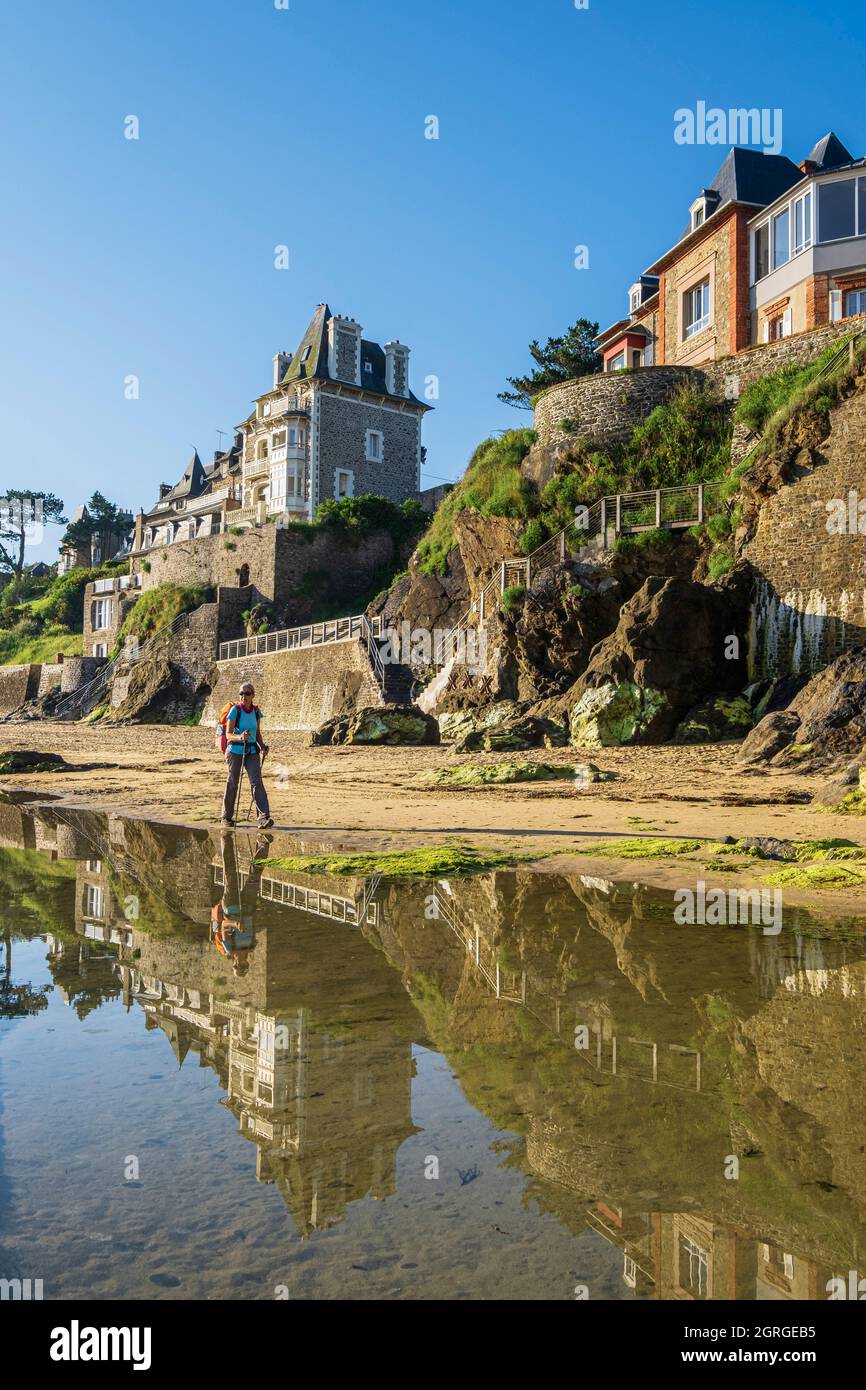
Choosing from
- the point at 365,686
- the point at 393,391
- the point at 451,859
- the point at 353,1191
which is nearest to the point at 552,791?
the point at 451,859

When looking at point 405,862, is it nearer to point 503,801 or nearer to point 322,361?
point 503,801

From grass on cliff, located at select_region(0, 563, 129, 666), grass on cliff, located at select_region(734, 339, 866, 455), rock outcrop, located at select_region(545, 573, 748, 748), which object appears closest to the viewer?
rock outcrop, located at select_region(545, 573, 748, 748)

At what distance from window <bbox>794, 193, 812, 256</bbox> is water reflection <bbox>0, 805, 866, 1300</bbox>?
31.2 m

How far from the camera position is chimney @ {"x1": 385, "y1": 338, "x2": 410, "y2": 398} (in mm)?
60531

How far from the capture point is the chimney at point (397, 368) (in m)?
60.5

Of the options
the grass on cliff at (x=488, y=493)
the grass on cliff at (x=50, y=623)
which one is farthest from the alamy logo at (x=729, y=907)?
the grass on cliff at (x=50, y=623)

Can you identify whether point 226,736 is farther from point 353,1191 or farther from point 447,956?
point 353,1191

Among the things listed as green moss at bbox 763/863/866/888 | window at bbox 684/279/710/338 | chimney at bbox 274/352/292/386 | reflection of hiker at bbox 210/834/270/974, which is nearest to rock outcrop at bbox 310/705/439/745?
reflection of hiker at bbox 210/834/270/974

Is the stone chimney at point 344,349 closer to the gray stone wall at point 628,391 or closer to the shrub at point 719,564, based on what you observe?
the gray stone wall at point 628,391

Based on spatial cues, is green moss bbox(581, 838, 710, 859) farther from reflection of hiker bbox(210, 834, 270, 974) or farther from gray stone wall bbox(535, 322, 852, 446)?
gray stone wall bbox(535, 322, 852, 446)

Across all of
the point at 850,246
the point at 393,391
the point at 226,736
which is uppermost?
the point at 393,391

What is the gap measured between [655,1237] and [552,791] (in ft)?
41.9

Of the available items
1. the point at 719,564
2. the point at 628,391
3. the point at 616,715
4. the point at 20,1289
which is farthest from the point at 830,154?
the point at 20,1289

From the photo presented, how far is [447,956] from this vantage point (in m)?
5.70
